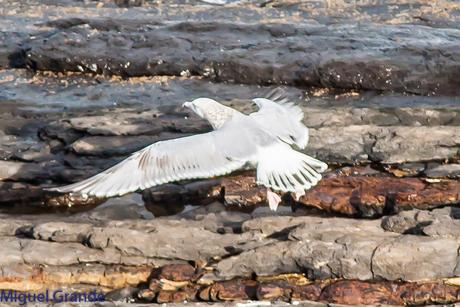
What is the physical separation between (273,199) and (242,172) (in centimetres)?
77

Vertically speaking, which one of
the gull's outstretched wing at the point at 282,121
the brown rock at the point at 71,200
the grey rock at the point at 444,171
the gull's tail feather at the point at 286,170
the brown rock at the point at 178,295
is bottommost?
the brown rock at the point at 71,200

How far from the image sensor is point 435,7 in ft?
48.0

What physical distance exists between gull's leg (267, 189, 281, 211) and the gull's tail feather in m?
0.37

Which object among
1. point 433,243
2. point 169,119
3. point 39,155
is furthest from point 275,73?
point 433,243

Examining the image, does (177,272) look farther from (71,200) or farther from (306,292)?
(71,200)

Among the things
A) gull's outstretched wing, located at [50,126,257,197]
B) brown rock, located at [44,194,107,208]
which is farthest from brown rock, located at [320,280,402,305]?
brown rock, located at [44,194,107,208]

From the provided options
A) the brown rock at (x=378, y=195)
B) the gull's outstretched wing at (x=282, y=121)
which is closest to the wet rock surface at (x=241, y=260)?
the brown rock at (x=378, y=195)

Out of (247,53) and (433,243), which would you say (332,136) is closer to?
(433,243)

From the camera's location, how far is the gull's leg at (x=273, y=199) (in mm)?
7754

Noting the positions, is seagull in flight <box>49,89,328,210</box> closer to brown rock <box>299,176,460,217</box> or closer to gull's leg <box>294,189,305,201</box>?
gull's leg <box>294,189,305,201</box>

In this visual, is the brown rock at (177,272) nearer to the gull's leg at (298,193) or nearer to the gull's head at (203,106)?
the gull's leg at (298,193)

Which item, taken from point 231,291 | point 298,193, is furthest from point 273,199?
point 231,291

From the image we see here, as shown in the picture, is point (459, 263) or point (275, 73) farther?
point (275, 73)

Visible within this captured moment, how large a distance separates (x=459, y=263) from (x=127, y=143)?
11.8ft
